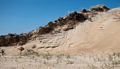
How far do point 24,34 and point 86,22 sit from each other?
6249 mm

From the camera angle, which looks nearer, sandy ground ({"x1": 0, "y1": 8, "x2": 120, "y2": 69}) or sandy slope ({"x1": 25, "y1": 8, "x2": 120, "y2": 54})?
sandy ground ({"x1": 0, "y1": 8, "x2": 120, "y2": 69})

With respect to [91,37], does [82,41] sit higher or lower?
lower

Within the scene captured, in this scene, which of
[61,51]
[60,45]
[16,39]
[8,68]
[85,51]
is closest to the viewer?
[8,68]

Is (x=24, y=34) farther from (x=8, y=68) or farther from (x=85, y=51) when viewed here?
(x=8, y=68)

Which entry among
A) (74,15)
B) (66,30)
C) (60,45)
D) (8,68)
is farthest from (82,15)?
(8,68)

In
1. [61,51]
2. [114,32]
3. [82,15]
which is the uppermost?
[82,15]

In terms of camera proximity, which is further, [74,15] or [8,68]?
[74,15]

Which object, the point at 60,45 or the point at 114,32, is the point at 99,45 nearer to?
the point at 114,32

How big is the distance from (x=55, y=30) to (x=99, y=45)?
5.92m

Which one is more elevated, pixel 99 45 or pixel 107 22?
pixel 107 22

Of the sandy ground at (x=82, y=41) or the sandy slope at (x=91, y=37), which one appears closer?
the sandy ground at (x=82, y=41)

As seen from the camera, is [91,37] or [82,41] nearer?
[82,41]

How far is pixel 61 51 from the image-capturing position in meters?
17.7

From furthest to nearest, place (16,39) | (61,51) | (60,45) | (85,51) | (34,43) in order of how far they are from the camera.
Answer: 1. (16,39)
2. (34,43)
3. (60,45)
4. (61,51)
5. (85,51)
